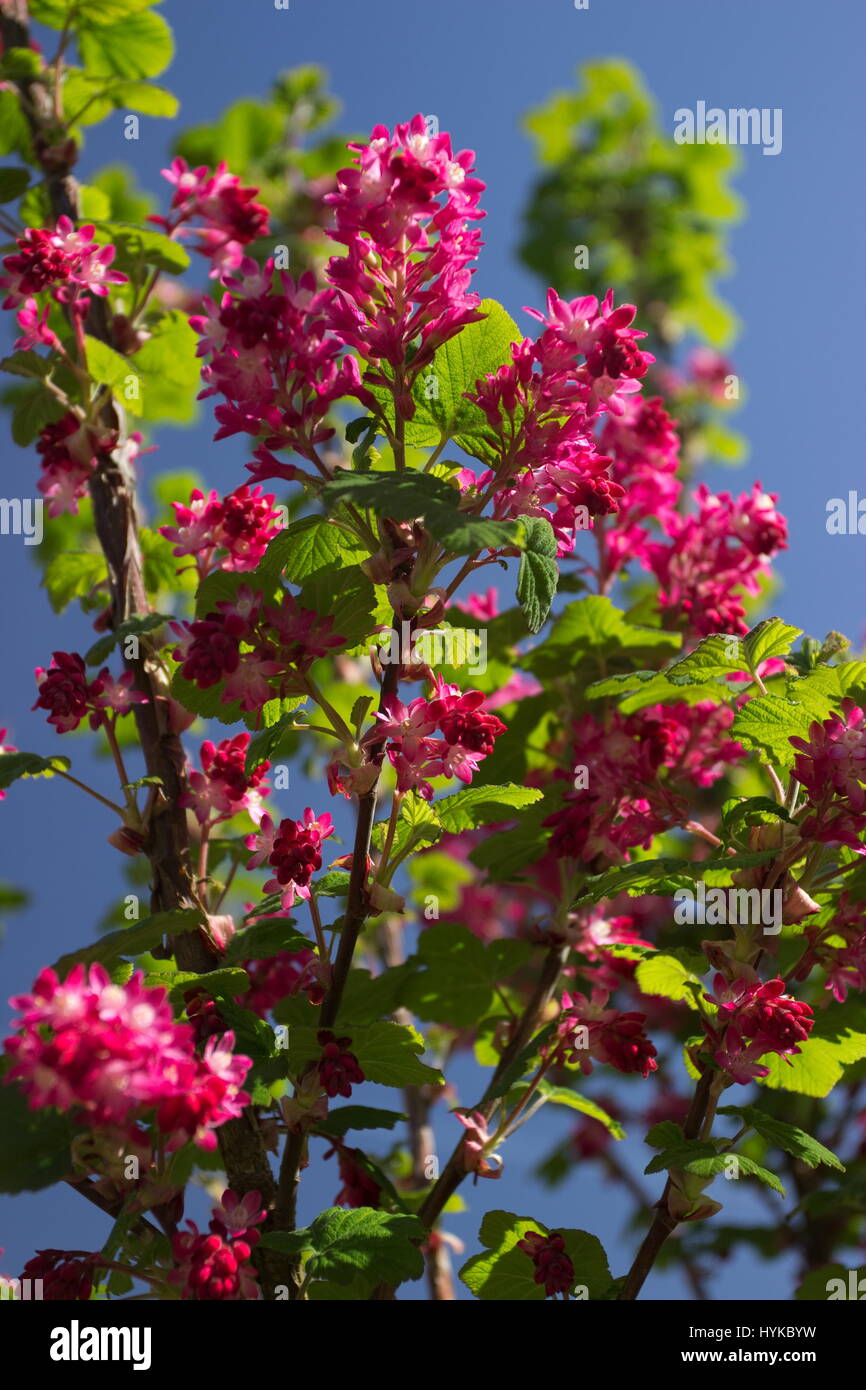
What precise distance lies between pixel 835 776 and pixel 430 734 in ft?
2.38

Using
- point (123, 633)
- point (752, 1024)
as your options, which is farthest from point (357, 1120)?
point (123, 633)

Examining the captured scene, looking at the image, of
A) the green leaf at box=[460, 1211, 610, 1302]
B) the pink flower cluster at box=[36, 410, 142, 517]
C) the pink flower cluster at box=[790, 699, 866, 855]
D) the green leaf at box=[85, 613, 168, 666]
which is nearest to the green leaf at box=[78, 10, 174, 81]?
the pink flower cluster at box=[36, 410, 142, 517]

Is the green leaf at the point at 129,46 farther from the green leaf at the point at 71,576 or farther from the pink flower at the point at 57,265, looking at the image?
the green leaf at the point at 71,576

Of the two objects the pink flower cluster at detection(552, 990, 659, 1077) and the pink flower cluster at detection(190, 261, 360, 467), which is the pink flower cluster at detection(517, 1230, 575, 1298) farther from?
the pink flower cluster at detection(190, 261, 360, 467)

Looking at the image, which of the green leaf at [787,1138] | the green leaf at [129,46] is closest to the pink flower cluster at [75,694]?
the green leaf at [787,1138]

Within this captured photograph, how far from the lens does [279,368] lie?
216 cm

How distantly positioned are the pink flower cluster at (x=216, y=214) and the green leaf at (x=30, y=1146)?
6.32 feet

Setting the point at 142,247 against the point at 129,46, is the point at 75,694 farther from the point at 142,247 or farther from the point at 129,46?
the point at 129,46

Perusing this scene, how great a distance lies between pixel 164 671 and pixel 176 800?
0.31m

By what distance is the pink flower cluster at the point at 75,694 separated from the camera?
2.59 meters

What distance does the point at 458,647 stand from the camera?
2729 mm

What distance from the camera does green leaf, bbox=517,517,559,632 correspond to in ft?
6.19

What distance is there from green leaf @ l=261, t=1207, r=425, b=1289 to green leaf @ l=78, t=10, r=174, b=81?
3.01 m

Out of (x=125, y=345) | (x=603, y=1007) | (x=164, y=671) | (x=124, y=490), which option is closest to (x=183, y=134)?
(x=125, y=345)
